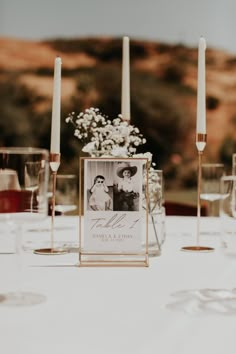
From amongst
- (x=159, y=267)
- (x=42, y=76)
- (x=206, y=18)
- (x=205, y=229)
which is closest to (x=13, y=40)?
(x=42, y=76)

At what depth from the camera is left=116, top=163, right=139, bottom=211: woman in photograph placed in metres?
1.09

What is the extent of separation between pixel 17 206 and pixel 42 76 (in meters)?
3.41

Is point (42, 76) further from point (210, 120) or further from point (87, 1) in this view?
point (210, 120)

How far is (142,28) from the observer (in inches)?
162

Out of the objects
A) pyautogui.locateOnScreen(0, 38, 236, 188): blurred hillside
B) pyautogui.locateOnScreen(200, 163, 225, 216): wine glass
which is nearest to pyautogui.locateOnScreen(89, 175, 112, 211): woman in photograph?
pyautogui.locateOnScreen(200, 163, 225, 216): wine glass

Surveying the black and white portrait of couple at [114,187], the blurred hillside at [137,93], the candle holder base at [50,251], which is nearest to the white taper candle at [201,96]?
the black and white portrait of couple at [114,187]

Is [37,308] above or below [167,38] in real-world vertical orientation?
below

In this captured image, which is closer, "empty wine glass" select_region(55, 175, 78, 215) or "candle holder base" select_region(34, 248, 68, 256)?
"candle holder base" select_region(34, 248, 68, 256)

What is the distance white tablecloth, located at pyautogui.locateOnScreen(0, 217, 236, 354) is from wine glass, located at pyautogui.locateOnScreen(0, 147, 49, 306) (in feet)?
0.28

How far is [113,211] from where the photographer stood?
1100mm

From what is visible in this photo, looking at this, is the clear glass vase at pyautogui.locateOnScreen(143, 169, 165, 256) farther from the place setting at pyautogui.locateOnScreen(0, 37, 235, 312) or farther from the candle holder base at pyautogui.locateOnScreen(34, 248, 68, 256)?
the candle holder base at pyautogui.locateOnScreen(34, 248, 68, 256)

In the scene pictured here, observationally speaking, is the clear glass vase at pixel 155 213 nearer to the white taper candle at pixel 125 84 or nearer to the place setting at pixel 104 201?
the place setting at pixel 104 201

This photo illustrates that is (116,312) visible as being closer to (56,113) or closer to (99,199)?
(99,199)

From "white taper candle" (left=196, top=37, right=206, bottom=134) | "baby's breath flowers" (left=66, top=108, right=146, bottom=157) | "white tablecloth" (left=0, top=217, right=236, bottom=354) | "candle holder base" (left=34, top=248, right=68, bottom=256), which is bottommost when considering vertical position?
"white tablecloth" (left=0, top=217, right=236, bottom=354)
